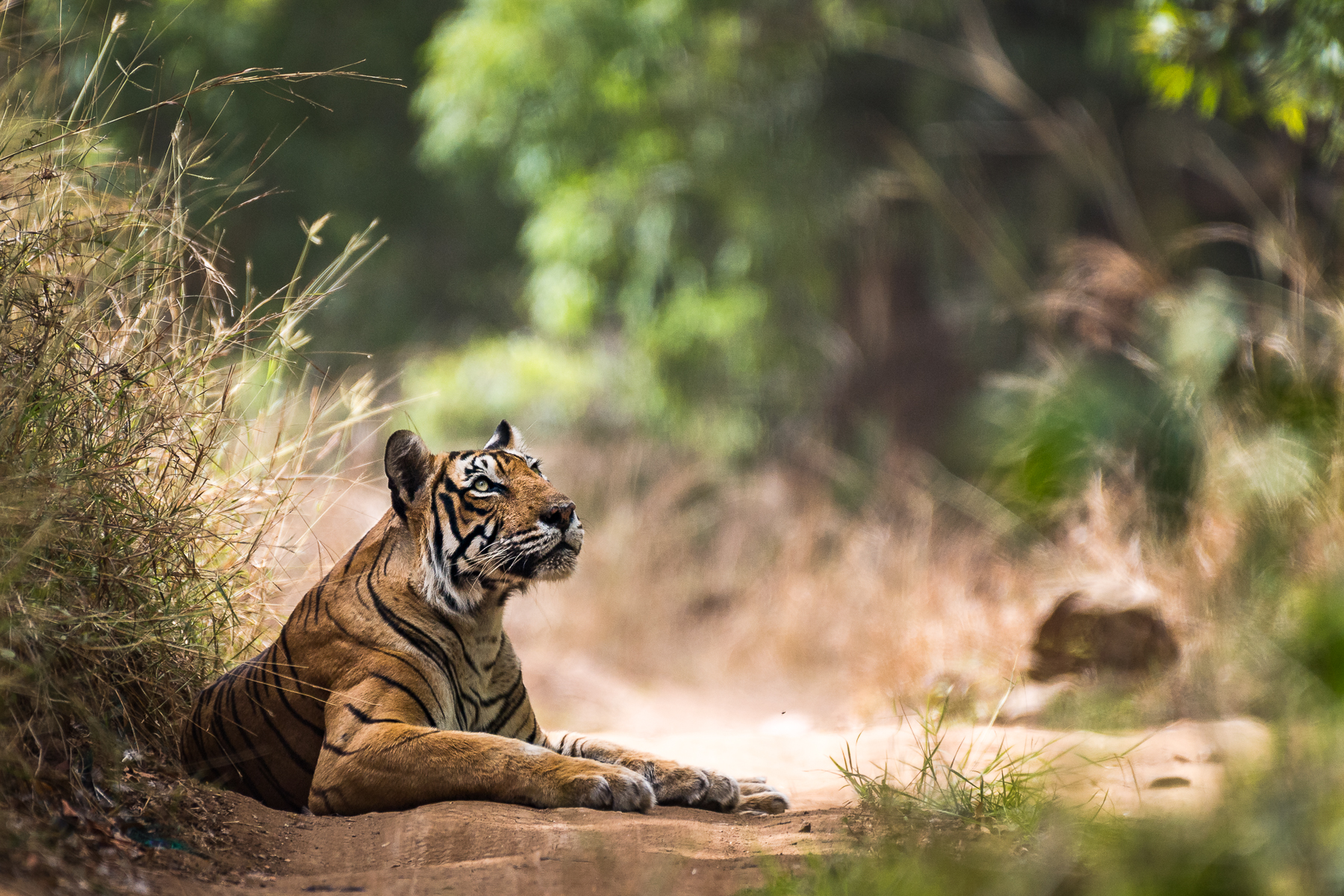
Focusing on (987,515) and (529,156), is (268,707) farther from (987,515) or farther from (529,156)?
(529,156)

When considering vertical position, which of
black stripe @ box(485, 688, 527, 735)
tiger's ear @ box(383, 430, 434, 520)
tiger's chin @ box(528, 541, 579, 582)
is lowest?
black stripe @ box(485, 688, 527, 735)

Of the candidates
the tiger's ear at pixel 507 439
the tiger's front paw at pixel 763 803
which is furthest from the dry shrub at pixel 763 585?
the tiger's ear at pixel 507 439

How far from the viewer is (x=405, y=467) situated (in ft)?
13.0

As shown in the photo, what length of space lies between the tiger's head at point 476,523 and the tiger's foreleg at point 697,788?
61 cm

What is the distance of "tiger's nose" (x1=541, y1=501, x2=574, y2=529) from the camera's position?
12.6ft

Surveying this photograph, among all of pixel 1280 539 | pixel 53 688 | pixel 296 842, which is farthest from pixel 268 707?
pixel 1280 539

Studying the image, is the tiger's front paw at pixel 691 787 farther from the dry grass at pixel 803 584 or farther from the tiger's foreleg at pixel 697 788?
the dry grass at pixel 803 584

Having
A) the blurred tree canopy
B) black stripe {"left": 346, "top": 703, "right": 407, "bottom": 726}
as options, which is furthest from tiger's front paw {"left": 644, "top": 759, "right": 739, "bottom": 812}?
the blurred tree canopy

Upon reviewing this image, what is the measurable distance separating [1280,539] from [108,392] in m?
4.11

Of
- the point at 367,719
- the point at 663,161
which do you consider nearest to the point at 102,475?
the point at 367,719

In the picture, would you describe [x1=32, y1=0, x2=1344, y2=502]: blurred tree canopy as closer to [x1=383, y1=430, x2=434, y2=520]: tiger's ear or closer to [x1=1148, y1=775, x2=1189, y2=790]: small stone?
[x1=1148, y1=775, x2=1189, y2=790]: small stone

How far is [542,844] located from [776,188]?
11458 millimetres

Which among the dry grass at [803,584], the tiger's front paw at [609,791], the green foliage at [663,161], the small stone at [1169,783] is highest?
the green foliage at [663,161]

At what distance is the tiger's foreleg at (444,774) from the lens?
338cm
